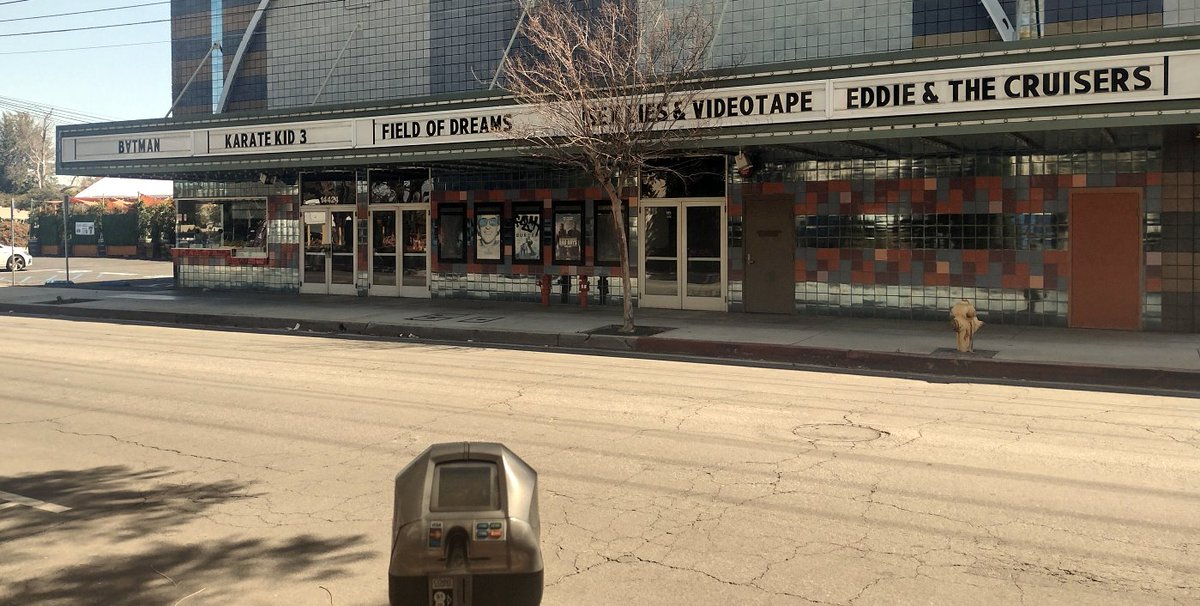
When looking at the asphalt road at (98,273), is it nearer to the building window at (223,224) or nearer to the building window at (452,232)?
the building window at (223,224)

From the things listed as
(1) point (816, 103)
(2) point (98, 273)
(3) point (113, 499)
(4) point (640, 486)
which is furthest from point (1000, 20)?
(2) point (98, 273)

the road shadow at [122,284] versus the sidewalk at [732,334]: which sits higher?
the road shadow at [122,284]

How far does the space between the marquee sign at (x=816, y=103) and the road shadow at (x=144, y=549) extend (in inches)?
387

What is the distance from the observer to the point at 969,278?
53.8 ft

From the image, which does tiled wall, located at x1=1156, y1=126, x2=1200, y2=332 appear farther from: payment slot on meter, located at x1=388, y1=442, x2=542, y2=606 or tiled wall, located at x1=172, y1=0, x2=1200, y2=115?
payment slot on meter, located at x1=388, y1=442, x2=542, y2=606

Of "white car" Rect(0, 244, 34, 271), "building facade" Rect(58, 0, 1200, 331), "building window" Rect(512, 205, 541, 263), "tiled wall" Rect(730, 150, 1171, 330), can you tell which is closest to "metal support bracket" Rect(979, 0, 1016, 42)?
"building facade" Rect(58, 0, 1200, 331)

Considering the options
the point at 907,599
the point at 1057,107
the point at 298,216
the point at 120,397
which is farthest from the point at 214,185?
the point at 907,599

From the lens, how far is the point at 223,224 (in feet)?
84.9

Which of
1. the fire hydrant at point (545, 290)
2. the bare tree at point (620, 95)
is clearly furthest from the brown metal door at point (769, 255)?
the fire hydrant at point (545, 290)

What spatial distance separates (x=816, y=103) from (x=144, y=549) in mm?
11544

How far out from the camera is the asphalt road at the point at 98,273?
30125mm

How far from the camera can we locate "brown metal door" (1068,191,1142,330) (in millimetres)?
15219

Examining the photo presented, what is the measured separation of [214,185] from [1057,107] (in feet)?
68.6

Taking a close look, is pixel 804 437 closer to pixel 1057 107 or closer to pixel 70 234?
pixel 1057 107
